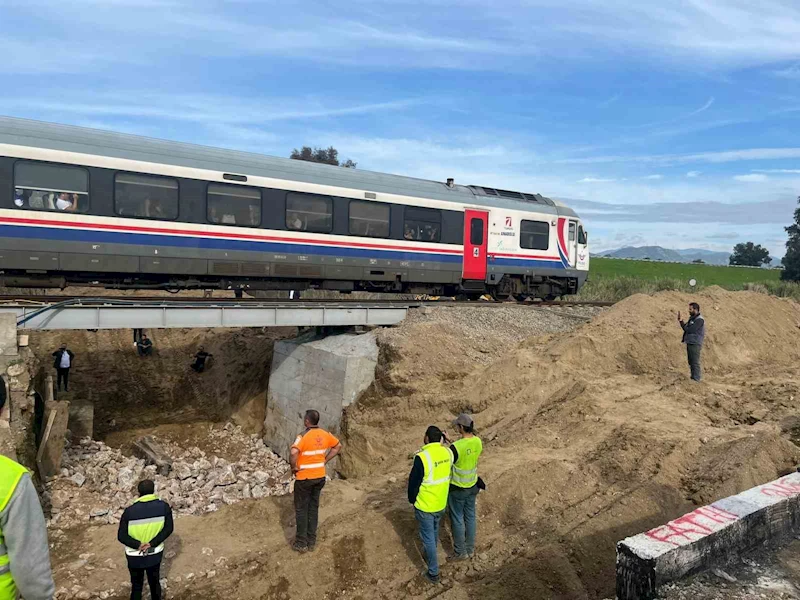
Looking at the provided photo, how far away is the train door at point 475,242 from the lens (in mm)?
17031

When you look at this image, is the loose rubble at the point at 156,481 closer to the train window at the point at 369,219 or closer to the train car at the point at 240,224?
the train car at the point at 240,224

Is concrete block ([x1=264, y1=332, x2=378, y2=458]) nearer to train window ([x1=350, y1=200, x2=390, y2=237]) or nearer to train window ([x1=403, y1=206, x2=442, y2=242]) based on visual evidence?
train window ([x1=350, y1=200, x2=390, y2=237])

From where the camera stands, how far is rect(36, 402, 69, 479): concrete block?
11.3 m

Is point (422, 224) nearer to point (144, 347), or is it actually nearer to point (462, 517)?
point (462, 517)

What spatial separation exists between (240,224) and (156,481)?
608cm

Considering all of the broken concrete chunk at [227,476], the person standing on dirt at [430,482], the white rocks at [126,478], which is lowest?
the broken concrete chunk at [227,476]

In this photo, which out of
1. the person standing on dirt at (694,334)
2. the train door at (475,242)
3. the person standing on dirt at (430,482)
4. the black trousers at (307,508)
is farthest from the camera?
the train door at (475,242)

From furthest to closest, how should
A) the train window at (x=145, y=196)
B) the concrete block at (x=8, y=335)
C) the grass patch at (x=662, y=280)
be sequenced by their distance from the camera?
the grass patch at (x=662, y=280) → the train window at (x=145, y=196) → the concrete block at (x=8, y=335)

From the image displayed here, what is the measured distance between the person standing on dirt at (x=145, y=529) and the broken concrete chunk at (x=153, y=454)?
7917 mm

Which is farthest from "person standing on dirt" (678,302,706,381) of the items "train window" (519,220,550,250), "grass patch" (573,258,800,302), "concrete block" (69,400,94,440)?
"concrete block" (69,400,94,440)

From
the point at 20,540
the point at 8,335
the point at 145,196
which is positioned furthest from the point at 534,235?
the point at 20,540

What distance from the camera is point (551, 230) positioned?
18.8 meters

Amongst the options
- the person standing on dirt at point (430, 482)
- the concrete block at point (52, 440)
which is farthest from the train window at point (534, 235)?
the concrete block at point (52, 440)

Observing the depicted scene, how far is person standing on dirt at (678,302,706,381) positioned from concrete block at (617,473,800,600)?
637cm
